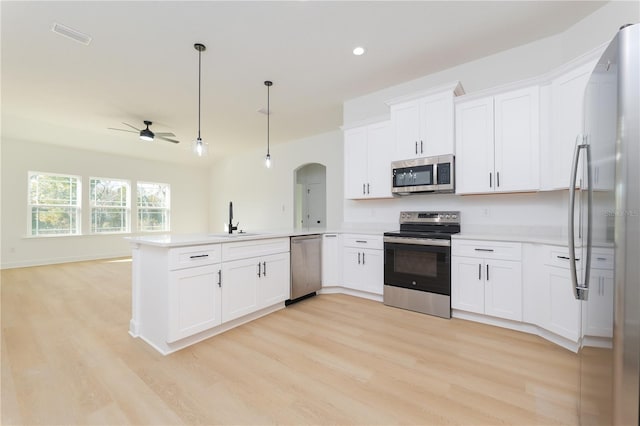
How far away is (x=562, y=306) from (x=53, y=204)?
30.7 ft

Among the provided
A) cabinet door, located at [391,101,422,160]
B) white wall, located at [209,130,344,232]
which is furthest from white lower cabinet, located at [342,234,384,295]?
white wall, located at [209,130,344,232]

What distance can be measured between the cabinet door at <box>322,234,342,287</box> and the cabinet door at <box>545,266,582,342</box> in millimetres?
2346

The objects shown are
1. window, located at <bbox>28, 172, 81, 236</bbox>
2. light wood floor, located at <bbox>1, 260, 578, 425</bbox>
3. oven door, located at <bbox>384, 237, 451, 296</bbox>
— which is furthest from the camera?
window, located at <bbox>28, 172, 81, 236</bbox>

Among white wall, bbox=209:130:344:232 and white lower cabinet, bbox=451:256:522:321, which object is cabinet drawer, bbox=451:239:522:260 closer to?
white lower cabinet, bbox=451:256:522:321

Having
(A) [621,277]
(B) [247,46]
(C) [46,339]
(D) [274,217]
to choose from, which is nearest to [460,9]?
(B) [247,46]

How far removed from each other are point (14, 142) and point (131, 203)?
252cm

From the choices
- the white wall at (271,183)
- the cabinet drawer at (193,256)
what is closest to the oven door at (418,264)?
the cabinet drawer at (193,256)

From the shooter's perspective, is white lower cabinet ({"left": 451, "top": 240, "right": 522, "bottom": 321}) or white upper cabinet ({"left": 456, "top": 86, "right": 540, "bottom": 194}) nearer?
white lower cabinet ({"left": 451, "top": 240, "right": 522, "bottom": 321})

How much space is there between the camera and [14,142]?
5863mm

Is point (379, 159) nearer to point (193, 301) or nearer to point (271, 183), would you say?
point (193, 301)

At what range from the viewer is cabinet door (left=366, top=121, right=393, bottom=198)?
3.82 metres

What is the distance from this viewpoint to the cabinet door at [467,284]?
287 cm

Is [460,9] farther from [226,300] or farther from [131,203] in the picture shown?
[131,203]

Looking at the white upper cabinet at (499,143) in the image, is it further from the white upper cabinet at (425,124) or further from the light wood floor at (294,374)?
the light wood floor at (294,374)
